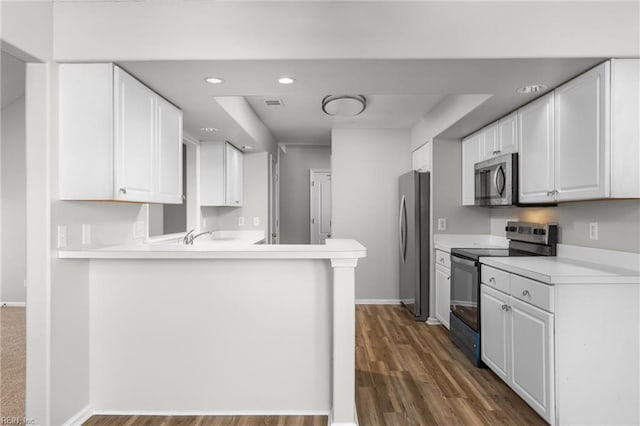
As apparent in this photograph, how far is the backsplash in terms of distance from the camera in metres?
2.13

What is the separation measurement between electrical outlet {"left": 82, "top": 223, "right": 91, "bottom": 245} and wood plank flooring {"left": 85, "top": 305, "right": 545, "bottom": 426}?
3.46 ft

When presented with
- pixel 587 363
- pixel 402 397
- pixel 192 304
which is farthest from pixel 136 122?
pixel 587 363

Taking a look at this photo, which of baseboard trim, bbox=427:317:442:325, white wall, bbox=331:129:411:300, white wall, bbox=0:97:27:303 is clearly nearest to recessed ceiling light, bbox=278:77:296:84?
white wall, bbox=331:129:411:300

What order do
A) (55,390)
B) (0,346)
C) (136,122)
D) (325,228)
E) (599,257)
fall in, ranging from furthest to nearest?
(325,228) → (0,346) → (599,257) → (136,122) → (55,390)

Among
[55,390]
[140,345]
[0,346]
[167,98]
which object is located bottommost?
[0,346]

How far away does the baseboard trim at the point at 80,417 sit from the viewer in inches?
78.2

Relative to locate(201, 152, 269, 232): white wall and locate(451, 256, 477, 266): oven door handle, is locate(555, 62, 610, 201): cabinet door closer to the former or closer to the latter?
locate(451, 256, 477, 266): oven door handle

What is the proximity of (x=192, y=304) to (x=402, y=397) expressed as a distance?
5.00 feet

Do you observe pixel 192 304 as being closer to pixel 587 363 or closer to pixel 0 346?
pixel 587 363

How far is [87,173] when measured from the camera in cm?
193

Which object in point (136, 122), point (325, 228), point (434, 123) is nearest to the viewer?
point (136, 122)

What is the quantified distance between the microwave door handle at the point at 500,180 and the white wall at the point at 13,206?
5651 mm

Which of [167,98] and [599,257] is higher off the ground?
[167,98]

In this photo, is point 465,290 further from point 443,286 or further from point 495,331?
point 443,286
